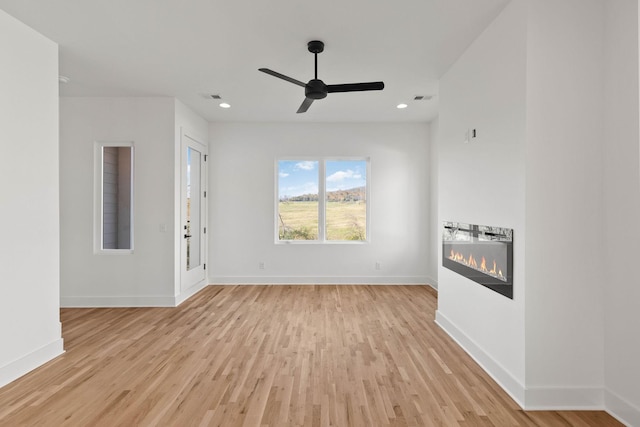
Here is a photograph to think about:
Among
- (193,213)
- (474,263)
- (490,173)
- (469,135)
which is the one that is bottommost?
(474,263)

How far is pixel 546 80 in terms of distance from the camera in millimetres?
2316

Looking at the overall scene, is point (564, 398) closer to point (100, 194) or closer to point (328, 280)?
point (328, 280)

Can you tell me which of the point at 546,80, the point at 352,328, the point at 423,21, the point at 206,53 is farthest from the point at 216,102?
the point at 546,80

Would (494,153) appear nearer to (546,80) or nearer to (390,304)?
(546,80)

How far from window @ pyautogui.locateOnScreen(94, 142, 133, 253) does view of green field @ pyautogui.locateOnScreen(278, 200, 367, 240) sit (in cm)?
244

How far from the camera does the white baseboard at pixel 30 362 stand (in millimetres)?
2660

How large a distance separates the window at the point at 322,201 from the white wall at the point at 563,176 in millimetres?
3984

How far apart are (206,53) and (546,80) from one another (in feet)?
9.40

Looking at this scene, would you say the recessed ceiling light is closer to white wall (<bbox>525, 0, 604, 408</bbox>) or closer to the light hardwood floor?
the light hardwood floor

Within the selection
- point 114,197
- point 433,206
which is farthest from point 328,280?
point 114,197

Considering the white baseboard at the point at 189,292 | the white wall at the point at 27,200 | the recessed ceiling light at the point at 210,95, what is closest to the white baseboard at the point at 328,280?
the white baseboard at the point at 189,292

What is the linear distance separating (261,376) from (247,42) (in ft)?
9.30

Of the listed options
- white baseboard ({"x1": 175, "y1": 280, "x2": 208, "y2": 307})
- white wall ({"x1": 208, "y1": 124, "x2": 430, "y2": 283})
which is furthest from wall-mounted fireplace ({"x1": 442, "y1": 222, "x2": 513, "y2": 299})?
white baseboard ({"x1": 175, "y1": 280, "x2": 208, "y2": 307})

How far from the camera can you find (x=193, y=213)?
5.59 metres
